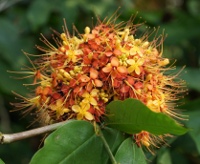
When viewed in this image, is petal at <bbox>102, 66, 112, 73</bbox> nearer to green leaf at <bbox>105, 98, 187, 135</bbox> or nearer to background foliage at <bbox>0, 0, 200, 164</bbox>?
green leaf at <bbox>105, 98, 187, 135</bbox>

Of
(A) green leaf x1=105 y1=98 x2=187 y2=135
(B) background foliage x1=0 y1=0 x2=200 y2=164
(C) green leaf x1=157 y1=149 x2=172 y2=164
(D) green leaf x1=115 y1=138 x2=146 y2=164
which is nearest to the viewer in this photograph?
(A) green leaf x1=105 y1=98 x2=187 y2=135

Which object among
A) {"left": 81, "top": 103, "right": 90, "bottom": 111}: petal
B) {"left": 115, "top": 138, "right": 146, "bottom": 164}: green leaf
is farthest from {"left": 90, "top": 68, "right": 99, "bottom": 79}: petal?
{"left": 115, "top": 138, "right": 146, "bottom": 164}: green leaf

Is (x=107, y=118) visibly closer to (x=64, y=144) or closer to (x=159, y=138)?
(x=64, y=144)

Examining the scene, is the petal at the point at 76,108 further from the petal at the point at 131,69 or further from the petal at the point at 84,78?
the petal at the point at 131,69

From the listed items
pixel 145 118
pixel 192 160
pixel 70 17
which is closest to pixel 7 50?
pixel 70 17

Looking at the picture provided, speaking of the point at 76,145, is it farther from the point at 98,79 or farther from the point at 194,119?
the point at 194,119

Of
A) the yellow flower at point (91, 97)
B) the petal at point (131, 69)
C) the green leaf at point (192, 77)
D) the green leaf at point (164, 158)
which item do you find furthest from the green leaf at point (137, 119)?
the green leaf at point (192, 77)
